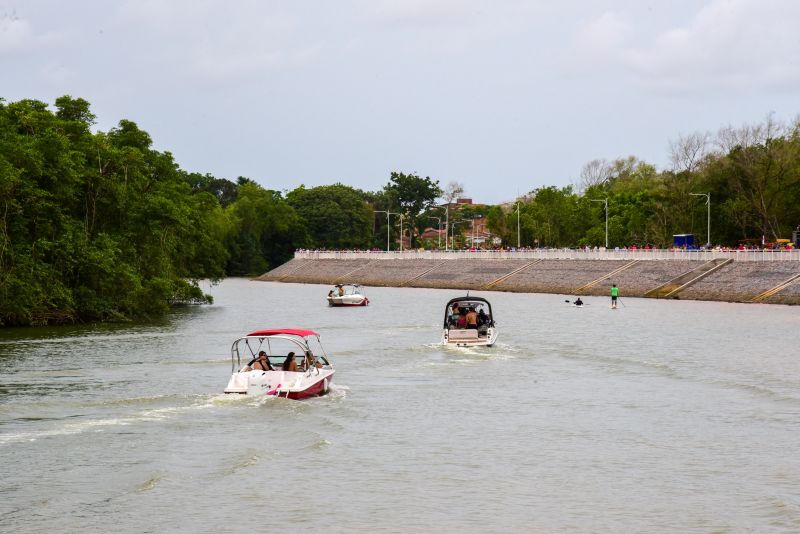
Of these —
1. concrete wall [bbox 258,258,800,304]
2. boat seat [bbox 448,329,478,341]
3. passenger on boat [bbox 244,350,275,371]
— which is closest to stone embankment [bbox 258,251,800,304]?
concrete wall [bbox 258,258,800,304]

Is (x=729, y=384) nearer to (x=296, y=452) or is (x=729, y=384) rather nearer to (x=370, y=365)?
(x=370, y=365)

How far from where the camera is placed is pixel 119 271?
66188 millimetres

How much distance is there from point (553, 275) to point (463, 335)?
69.3m

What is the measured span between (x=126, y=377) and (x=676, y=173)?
115754 mm

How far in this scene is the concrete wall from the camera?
92.3 metres

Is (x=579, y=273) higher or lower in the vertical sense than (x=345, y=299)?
higher

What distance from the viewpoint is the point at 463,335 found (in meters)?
51.2

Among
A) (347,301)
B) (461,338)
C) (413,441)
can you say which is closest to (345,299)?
(347,301)

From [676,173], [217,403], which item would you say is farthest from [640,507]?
[676,173]

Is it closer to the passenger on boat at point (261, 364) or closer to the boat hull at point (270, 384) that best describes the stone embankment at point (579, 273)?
the boat hull at point (270, 384)

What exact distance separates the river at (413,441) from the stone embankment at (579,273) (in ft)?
140

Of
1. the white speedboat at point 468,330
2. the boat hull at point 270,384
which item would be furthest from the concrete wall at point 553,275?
the boat hull at point 270,384

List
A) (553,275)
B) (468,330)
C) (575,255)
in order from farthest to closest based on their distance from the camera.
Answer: (575,255), (553,275), (468,330)

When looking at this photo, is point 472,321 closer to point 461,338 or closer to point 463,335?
point 463,335
